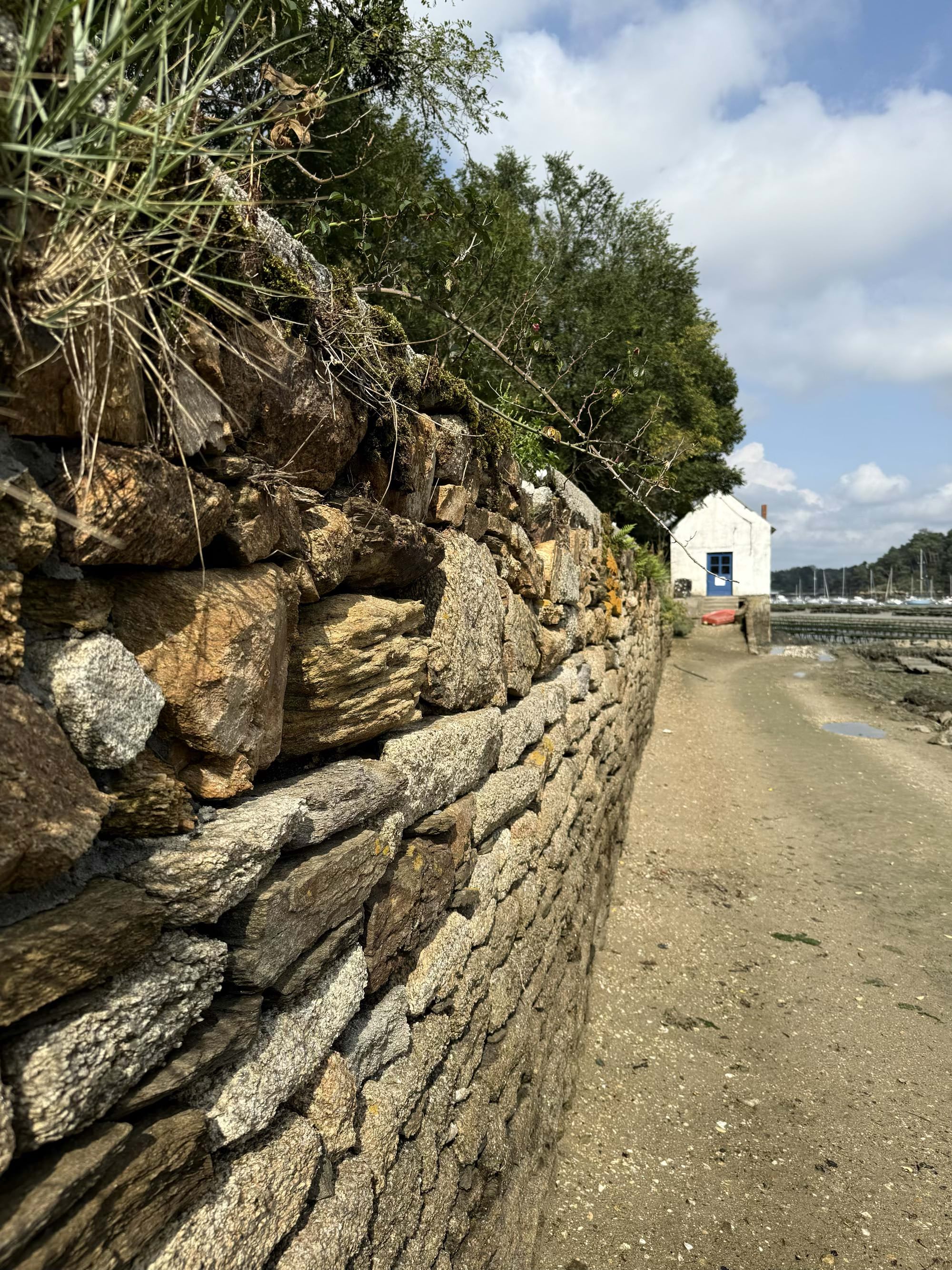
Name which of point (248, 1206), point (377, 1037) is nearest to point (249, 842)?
point (248, 1206)

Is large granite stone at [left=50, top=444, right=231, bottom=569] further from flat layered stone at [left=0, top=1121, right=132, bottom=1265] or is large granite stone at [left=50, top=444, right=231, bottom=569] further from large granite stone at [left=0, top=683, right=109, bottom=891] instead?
flat layered stone at [left=0, top=1121, right=132, bottom=1265]

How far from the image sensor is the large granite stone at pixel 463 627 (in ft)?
7.77

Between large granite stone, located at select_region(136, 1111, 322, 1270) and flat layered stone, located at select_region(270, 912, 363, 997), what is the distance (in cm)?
23

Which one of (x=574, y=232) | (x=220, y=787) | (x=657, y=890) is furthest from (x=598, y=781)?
(x=574, y=232)

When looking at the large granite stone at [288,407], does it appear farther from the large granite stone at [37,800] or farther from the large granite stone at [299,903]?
the large granite stone at [299,903]

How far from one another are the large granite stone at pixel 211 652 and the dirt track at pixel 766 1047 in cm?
277

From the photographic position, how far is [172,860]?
3.72ft

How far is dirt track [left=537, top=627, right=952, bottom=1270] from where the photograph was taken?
308cm

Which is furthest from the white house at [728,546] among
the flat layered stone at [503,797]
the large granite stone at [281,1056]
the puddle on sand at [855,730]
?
the large granite stone at [281,1056]

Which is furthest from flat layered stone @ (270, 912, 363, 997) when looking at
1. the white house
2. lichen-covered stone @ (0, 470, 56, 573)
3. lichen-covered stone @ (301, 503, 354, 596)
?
the white house

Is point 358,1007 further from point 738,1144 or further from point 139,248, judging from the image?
point 738,1144

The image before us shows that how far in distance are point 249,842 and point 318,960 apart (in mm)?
421

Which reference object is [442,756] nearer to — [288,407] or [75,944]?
[288,407]

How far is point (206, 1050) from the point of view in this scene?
1171 mm
